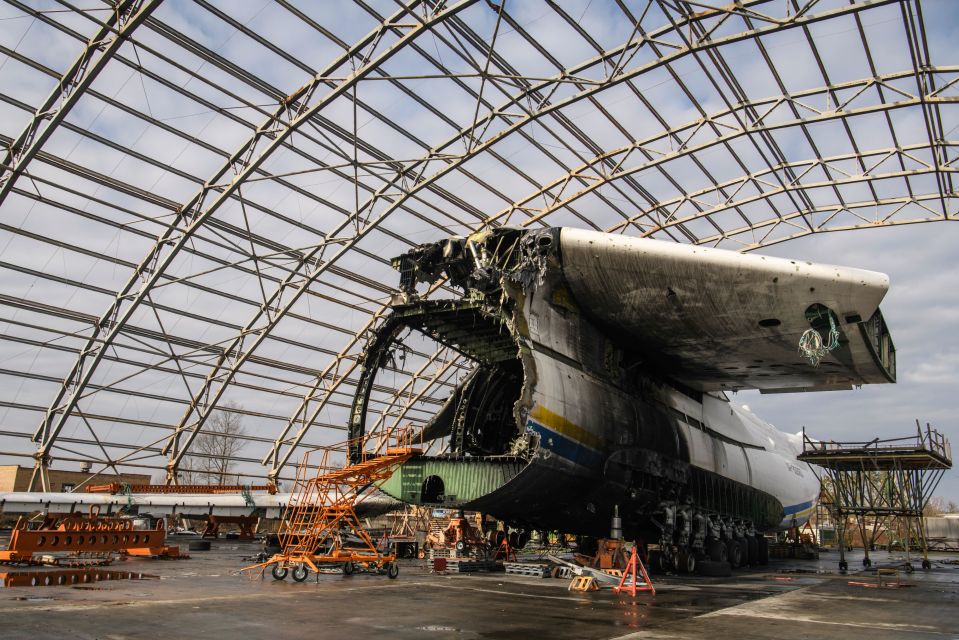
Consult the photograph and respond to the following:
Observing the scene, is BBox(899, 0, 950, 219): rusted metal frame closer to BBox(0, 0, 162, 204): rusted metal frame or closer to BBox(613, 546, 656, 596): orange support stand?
BBox(613, 546, 656, 596): orange support stand

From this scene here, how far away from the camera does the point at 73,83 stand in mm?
19812

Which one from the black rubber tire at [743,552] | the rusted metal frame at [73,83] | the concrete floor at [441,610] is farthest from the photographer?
the black rubber tire at [743,552]

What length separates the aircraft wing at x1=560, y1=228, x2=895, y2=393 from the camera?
13.9 metres

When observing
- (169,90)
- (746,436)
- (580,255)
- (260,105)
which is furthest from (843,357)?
(169,90)

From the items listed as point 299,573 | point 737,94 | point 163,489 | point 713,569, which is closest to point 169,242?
point 163,489

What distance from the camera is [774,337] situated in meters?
16.4

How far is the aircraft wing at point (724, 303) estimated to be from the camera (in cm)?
1391

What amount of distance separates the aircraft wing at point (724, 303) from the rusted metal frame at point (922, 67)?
8496 mm

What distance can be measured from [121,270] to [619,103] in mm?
18932

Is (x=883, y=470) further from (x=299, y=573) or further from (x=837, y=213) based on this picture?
(x=299, y=573)

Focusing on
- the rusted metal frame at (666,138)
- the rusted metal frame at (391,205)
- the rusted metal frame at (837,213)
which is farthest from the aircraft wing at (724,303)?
the rusted metal frame at (837,213)

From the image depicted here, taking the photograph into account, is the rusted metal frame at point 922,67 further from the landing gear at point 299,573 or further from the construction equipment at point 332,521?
the landing gear at point 299,573

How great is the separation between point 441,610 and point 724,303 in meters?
8.99

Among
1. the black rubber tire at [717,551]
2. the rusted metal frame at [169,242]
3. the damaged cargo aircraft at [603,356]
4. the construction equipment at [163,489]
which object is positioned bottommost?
the black rubber tire at [717,551]
